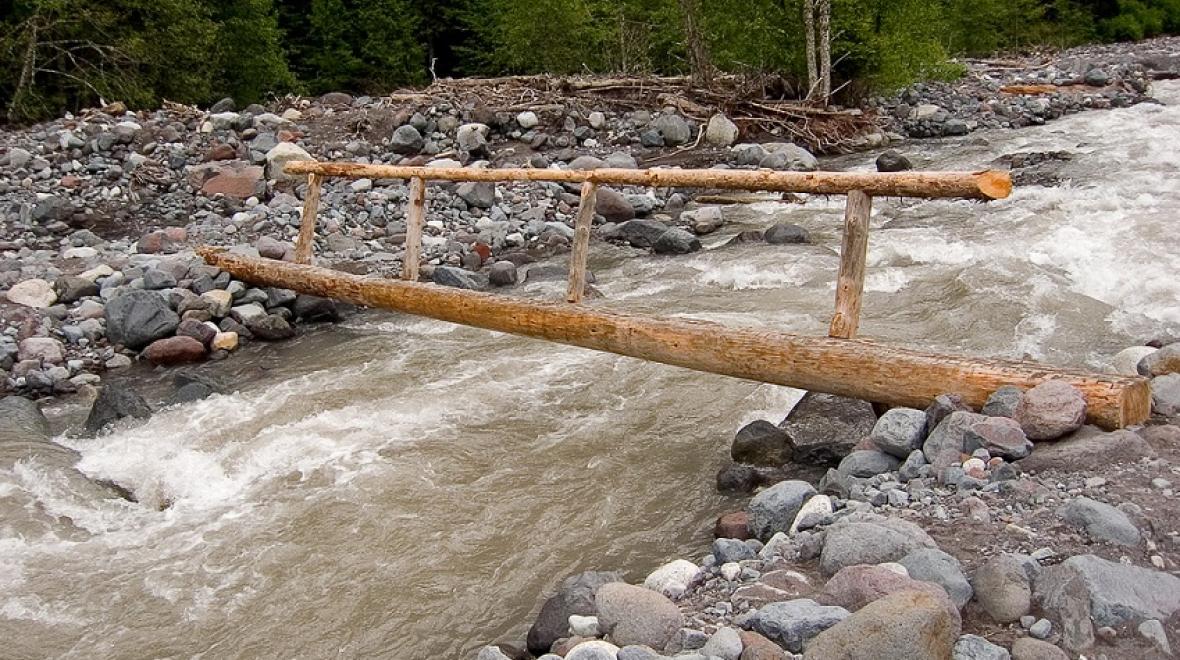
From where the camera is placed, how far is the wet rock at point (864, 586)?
329 centimetres

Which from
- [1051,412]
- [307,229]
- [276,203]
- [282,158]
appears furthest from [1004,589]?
[282,158]

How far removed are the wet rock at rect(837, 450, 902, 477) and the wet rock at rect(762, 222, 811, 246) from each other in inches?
251

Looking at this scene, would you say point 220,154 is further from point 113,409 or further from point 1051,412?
point 1051,412

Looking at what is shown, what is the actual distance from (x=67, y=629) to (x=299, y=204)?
9.00m

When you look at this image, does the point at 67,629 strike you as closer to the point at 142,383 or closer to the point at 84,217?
the point at 142,383

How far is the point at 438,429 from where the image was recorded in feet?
22.5

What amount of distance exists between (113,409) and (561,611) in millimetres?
4830

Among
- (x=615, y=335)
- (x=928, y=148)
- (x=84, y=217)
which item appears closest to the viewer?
(x=615, y=335)

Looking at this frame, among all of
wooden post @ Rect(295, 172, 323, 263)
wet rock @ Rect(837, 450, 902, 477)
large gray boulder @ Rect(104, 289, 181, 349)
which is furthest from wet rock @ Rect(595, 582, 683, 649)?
wooden post @ Rect(295, 172, 323, 263)

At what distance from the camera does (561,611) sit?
13.3 ft

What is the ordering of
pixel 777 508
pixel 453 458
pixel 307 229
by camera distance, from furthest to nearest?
pixel 307 229, pixel 453 458, pixel 777 508

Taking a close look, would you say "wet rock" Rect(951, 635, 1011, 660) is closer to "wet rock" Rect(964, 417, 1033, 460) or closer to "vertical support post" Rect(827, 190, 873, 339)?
"wet rock" Rect(964, 417, 1033, 460)

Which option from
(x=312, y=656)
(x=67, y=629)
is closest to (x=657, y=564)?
(x=312, y=656)

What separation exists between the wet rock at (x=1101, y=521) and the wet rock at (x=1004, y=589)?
0.38 meters
